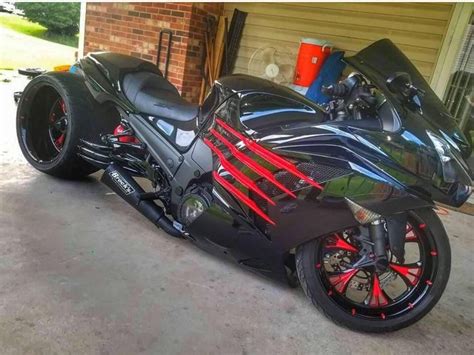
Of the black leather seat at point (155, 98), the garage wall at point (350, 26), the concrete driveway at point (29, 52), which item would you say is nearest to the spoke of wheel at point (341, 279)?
the black leather seat at point (155, 98)

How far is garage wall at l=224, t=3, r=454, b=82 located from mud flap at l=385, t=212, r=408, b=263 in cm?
360

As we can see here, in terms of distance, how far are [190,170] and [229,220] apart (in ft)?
1.31

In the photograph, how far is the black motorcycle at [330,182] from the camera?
1908 mm

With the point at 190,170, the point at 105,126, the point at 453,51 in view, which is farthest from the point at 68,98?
the point at 453,51

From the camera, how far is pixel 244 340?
1952 millimetres

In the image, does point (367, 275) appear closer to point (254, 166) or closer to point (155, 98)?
point (254, 166)

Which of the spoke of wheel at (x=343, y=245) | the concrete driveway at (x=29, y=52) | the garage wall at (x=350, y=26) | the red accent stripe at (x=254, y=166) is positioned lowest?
the concrete driveway at (x=29, y=52)

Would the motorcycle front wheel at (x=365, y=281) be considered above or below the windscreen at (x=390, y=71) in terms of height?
below

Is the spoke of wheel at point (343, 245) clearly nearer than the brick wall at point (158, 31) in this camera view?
Yes

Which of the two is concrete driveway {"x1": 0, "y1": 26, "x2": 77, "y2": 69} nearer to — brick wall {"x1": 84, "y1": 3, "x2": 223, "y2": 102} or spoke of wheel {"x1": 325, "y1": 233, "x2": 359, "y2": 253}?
brick wall {"x1": 84, "y1": 3, "x2": 223, "y2": 102}

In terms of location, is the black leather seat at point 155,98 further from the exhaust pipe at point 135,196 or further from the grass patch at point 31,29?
the grass patch at point 31,29

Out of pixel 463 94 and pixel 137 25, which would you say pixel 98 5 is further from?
pixel 463 94

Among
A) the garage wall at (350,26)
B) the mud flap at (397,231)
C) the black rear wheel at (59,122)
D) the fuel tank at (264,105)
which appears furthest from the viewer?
the garage wall at (350,26)

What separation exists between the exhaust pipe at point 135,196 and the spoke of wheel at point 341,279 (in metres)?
0.92
